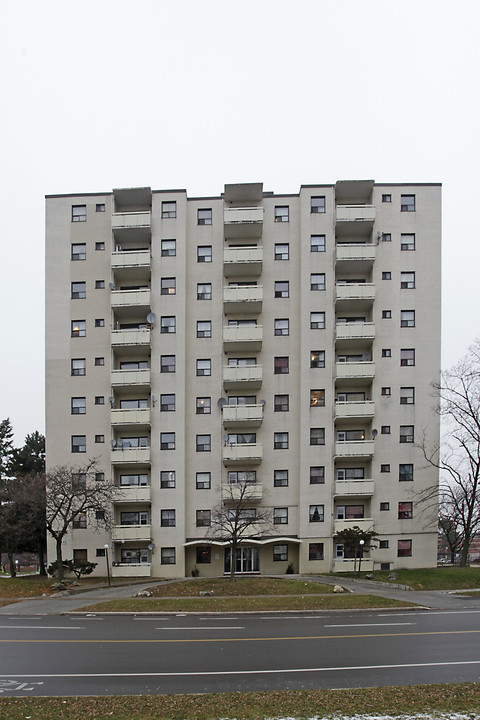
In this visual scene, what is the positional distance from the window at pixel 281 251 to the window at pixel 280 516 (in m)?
20.1

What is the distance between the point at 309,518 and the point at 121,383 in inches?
705

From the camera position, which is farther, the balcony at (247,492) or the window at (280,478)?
the window at (280,478)

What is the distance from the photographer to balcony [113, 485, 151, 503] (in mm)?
39125

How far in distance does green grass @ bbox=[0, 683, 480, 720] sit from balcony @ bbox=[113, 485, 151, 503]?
28344 millimetres

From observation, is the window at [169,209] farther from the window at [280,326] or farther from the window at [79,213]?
the window at [280,326]

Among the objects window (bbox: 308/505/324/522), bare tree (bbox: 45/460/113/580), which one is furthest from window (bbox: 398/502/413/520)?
bare tree (bbox: 45/460/113/580)

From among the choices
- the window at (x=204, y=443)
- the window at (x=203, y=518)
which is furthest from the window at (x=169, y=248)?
the window at (x=203, y=518)

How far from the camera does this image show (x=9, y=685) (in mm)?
12102

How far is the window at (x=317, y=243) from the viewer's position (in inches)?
1629

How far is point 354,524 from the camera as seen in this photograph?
3844 cm

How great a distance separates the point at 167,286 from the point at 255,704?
34.4 meters

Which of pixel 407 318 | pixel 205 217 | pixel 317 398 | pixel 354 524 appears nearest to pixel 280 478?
pixel 354 524

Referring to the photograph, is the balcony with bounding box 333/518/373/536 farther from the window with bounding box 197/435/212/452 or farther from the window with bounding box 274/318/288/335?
the window with bounding box 274/318/288/335

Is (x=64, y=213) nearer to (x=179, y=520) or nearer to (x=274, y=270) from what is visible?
(x=274, y=270)
